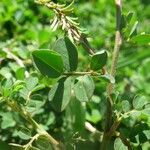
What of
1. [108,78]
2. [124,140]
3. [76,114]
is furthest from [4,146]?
[108,78]

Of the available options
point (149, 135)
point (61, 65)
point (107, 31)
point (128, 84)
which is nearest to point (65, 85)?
point (61, 65)

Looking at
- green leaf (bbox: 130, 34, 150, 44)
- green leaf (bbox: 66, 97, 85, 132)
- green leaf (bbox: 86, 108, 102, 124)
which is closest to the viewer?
green leaf (bbox: 130, 34, 150, 44)

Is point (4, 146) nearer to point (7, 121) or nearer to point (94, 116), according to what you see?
point (7, 121)

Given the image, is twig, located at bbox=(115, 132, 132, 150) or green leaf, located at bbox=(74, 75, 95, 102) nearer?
green leaf, located at bbox=(74, 75, 95, 102)

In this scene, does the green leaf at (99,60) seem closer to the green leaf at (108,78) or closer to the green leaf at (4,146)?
the green leaf at (108,78)

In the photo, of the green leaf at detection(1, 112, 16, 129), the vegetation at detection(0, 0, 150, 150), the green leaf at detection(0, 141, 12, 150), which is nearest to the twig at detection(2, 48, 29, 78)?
the vegetation at detection(0, 0, 150, 150)

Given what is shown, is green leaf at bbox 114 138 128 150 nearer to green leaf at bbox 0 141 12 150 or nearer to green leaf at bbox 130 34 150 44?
green leaf at bbox 130 34 150 44

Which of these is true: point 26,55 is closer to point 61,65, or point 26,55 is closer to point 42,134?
point 42,134
